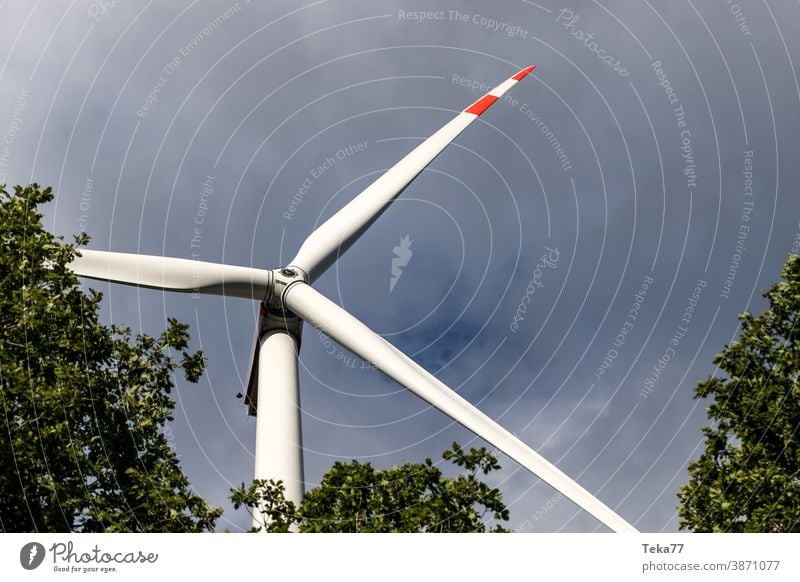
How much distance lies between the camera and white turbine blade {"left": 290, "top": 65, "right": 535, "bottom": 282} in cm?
3938

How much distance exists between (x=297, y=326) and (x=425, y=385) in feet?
30.9

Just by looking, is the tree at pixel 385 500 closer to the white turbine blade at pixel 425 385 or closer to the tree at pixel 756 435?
the white turbine blade at pixel 425 385

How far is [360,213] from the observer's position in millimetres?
40094

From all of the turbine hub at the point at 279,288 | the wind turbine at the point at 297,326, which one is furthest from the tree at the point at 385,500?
the turbine hub at the point at 279,288

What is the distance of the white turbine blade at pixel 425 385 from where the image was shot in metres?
26.9

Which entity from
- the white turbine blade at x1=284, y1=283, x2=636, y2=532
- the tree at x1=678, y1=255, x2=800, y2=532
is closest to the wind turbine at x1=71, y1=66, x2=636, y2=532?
the white turbine blade at x1=284, y1=283, x2=636, y2=532

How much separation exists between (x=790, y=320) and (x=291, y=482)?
2538 centimetres

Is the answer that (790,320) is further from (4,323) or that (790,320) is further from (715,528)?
(4,323)

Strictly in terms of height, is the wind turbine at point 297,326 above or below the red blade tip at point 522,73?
below

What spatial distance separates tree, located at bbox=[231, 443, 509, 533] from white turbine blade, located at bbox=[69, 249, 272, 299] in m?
9.87

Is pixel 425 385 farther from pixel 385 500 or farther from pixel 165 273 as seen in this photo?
pixel 165 273

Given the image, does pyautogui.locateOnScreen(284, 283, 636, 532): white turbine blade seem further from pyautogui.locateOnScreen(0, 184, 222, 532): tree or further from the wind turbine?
pyautogui.locateOnScreen(0, 184, 222, 532): tree

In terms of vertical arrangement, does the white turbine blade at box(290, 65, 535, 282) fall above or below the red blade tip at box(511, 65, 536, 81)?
below

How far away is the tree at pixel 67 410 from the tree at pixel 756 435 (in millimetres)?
21718
